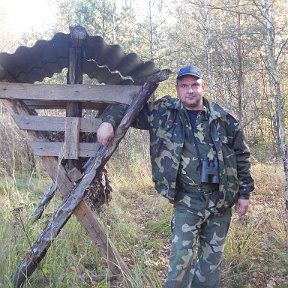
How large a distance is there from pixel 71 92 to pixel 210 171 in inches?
58.7

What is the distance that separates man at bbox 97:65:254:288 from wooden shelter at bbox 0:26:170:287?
0.92ft

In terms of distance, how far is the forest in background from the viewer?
446cm

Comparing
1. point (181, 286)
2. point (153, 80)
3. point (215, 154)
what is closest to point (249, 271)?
point (181, 286)

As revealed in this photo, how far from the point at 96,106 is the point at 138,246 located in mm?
1902

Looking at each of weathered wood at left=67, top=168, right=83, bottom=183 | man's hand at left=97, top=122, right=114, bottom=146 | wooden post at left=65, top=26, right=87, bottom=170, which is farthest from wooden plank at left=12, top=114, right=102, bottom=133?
weathered wood at left=67, top=168, right=83, bottom=183

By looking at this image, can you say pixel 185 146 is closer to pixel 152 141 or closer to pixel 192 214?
pixel 152 141

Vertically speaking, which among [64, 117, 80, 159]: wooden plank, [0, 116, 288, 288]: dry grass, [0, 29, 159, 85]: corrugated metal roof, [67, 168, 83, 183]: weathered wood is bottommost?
[0, 116, 288, 288]: dry grass

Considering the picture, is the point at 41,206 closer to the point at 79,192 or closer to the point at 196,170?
the point at 79,192

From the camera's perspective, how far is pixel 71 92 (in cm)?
350

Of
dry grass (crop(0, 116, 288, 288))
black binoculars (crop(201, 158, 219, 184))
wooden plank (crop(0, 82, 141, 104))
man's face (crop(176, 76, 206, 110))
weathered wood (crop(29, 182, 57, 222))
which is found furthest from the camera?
weathered wood (crop(29, 182, 57, 222))

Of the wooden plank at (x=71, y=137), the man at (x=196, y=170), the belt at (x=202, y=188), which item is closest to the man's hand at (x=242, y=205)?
the man at (x=196, y=170)

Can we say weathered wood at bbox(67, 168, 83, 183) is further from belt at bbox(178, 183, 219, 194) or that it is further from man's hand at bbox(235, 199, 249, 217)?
man's hand at bbox(235, 199, 249, 217)

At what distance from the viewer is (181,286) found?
319 cm

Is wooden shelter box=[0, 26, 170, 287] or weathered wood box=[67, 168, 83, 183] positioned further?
weathered wood box=[67, 168, 83, 183]
